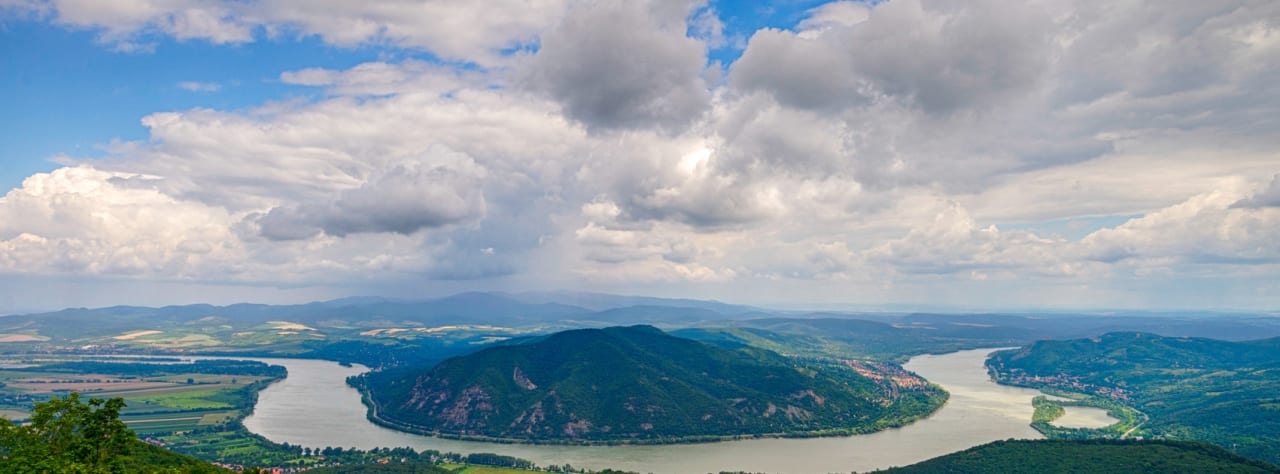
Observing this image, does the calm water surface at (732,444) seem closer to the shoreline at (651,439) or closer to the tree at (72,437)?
the shoreline at (651,439)

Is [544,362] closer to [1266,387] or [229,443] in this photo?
[229,443]

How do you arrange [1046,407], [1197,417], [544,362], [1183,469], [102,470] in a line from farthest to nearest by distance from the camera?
[544,362], [1046,407], [1197,417], [1183,469], [102,470]

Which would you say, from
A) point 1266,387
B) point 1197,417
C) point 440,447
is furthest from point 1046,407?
point 440,447

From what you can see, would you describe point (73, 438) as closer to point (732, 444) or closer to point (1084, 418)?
point (732, 444)

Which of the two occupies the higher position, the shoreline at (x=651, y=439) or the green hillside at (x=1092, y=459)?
the green hillside at (x=1092, y=459)

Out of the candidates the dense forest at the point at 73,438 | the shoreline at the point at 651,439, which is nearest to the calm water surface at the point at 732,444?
the shoreline at the point at 651,439

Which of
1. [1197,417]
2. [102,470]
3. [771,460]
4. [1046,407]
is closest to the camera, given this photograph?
[102,470]

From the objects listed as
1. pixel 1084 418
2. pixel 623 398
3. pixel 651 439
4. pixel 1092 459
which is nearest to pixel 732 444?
pixel 651 439

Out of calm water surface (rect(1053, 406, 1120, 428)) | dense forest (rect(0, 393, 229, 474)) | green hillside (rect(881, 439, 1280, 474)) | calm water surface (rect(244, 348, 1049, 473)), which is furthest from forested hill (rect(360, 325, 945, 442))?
dense forest (rect(0, 393, 229, 474))
